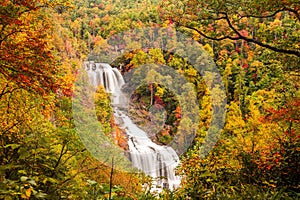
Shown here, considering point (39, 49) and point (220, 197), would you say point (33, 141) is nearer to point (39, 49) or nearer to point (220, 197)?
point (39, 49)

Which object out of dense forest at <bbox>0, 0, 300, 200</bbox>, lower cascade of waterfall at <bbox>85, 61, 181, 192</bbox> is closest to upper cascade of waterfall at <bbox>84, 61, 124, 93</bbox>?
lower cascade of waterfall at <bbox>85, 61, 181, 192</bbox>

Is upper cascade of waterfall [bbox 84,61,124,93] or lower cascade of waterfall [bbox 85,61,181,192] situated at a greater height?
upper cascade of waterfall [bbox 84,61,124,93]

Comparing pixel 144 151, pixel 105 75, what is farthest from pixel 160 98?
pixel 144 151

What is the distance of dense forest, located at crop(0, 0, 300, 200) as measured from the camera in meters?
1.79

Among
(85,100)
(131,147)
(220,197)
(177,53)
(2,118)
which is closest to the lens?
(220,197)

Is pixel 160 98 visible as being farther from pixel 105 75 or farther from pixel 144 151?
pixel 144 151

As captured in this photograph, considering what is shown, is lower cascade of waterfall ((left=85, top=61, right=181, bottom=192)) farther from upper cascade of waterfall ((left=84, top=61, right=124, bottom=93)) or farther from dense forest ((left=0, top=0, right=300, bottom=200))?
dense forest ((left=0, top=0, right=300, bottom=200))

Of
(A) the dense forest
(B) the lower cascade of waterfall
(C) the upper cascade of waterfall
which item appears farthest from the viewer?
(C) the upper cascade of waterfall

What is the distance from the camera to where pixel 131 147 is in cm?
1163

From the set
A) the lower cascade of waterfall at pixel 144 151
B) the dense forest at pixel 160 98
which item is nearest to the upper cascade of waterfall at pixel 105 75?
the lower cascade of waterfall at pixel 144 151

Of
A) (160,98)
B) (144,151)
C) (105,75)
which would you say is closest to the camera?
(144,151)

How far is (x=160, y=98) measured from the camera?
50.9 feet

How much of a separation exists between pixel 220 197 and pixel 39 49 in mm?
1832

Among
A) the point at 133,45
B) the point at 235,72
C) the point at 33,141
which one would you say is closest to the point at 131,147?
the point at 133,45
